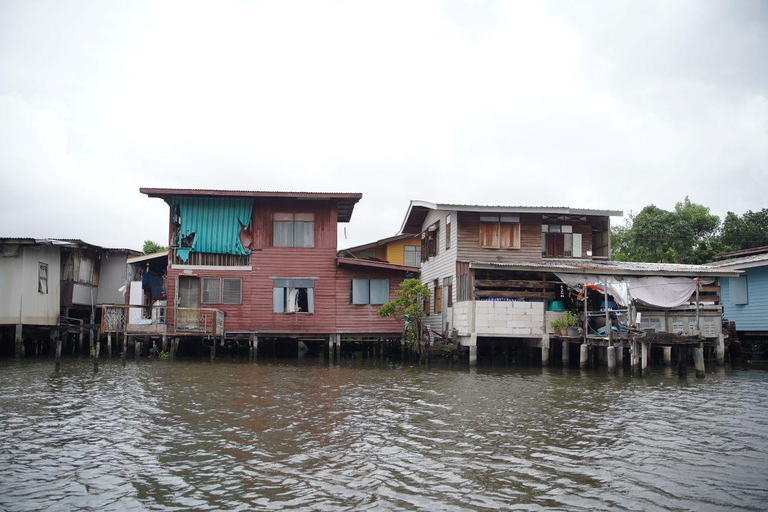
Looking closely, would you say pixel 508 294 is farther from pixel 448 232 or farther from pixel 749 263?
pixel 749 263

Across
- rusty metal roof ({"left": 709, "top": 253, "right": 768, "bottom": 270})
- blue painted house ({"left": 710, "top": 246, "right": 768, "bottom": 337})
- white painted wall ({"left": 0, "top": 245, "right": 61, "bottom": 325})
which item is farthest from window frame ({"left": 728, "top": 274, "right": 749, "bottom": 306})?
white painted wall ({"left": 0, "top": 245, "right": 61, "bottom": 325})

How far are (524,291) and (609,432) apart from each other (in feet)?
45.0

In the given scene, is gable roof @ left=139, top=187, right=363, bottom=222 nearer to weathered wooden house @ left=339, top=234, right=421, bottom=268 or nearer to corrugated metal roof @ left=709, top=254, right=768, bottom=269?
weathered wooden house @ left=339, top=234, right=421, bottom=268

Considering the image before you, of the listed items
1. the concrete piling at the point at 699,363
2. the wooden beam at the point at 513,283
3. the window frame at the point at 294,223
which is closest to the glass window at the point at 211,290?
the window frame at the point at 294,223

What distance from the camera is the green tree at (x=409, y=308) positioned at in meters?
26.2

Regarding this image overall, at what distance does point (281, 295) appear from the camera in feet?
92.3

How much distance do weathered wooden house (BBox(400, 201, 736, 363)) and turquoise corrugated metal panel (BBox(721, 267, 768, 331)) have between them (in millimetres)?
4207

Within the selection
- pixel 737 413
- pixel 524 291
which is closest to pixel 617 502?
pixel 737 413

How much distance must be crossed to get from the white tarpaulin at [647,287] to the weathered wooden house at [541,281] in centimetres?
4

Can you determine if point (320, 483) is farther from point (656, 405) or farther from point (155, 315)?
point (155, 315)

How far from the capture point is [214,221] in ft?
91.7

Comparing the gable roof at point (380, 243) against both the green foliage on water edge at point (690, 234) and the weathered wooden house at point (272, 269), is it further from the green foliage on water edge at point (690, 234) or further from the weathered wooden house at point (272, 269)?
the green foliage on water edge at point (690, 234)

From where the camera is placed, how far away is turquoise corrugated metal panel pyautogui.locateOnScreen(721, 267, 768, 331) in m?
27.7

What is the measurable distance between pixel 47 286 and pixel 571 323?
2235 cm
